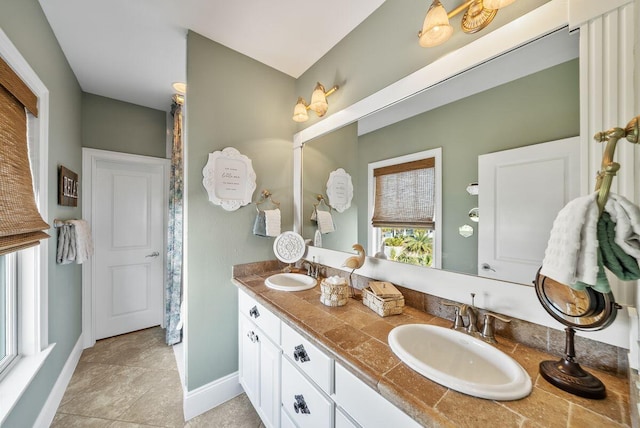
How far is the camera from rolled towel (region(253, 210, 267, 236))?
1.81m

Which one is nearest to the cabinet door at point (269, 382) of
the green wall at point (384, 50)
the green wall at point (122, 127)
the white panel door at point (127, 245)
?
the green wall at point (384, 50)

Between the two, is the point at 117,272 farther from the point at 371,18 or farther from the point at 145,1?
the point at 371,18

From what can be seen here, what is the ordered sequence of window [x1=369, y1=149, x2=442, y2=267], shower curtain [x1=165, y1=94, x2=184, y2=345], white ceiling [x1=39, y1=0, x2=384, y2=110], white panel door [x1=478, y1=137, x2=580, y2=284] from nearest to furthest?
white panel door [x1=478, y1=137, x2=580, y2=284]
window [x1=369, y1=149, x2=442, y2=267]
white ceiling [x1=39, y1=0, x2=384, y2=110]
shower curtain [x1=165, y1=94, x2=184, y2=345]

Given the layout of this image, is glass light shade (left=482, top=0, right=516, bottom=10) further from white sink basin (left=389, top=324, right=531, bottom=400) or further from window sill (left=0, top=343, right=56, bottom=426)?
window sill (left=0, top=343, right=56, bottom=426)

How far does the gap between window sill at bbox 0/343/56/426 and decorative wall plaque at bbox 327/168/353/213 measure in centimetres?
188

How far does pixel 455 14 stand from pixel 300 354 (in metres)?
1.63

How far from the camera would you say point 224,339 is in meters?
1.74

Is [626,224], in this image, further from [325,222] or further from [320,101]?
[320,101]

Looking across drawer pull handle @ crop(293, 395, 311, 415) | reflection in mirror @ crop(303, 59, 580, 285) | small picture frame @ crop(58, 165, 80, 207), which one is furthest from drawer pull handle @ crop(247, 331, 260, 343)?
small picture frame @ crop(58, 165, 80, 207)

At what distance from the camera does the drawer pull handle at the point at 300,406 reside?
1.03 metres

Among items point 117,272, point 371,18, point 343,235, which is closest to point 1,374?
point 117,272

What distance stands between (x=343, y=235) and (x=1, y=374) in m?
1.91

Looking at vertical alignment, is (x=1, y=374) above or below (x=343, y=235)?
below

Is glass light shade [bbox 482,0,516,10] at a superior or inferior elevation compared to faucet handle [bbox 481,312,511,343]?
superior
